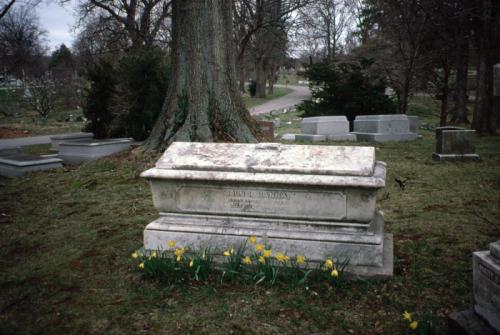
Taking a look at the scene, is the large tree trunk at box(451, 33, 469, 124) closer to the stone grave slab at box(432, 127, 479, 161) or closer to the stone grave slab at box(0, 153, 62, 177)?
the stone grave slab at box(432, 127, 479, 161)

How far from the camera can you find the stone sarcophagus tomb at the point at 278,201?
3.28 meters

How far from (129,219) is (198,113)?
2868 millimetres

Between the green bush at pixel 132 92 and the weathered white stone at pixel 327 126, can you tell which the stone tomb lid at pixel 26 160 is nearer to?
the green bush at pixel 132 92

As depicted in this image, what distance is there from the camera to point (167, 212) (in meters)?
3.82

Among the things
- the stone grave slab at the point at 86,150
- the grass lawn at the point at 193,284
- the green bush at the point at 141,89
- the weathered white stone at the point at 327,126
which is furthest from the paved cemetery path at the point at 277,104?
the grass lawn at the point at 193,284

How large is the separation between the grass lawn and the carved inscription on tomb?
606 millimetres

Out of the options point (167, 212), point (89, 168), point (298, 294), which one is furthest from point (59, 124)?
point (298, 294)

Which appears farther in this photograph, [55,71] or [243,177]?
[55,71]

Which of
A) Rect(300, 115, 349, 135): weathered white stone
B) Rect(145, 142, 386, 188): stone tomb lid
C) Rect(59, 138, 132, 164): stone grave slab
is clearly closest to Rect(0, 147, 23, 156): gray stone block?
Rect(59, 138, 132, 164): stone grave slab

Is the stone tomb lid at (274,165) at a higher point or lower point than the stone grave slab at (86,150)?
higher

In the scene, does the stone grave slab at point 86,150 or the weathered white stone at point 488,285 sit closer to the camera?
the weathered white stone at point 488,285

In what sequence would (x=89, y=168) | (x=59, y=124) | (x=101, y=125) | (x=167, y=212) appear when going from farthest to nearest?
1. (x=59, y=124)
2. (x=101, y=125)
3. (x=89, y=168)
4. (x=167, y=212)

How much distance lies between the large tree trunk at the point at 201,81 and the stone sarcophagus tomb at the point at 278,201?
11.5ft

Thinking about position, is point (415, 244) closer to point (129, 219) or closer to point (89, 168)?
point (129, 219)
